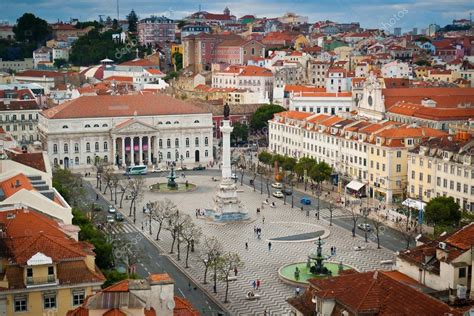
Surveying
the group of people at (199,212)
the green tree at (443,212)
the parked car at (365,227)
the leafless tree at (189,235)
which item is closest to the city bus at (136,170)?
the group of people at (199,212)

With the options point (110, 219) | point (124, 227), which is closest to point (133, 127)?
point (110, 219)

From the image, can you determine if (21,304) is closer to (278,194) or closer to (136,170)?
(278,194)

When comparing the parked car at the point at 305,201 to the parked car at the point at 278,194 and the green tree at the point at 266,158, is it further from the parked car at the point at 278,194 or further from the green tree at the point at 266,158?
the green tree at the point at 266,158

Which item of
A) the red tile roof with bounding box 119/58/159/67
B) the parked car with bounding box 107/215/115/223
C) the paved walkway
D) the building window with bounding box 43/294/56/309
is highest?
the red tile roof with bounding box 119/58/159/67

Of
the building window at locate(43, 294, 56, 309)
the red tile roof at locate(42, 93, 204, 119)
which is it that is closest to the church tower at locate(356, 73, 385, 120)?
the red tile roof at locate(42, 93, 204, 119)

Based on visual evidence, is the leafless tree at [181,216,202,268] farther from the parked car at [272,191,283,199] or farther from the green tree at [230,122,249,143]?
the green tree at [230,122,249,143]

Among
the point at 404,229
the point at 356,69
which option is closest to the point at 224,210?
the point at 404,229

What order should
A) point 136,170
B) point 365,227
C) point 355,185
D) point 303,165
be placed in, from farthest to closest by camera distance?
1. point 136,170
2. point 303,165
3. point 355,185
4. point 365,227
